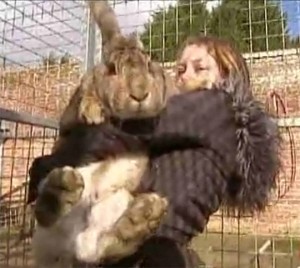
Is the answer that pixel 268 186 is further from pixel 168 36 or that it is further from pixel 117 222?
pixel 168 36

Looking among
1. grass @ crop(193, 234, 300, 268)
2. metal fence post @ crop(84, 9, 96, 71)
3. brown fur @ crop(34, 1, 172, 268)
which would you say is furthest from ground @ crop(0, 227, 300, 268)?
brown fur @ crop(34, 1, 172, 268)

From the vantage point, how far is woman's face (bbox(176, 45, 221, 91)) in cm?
133

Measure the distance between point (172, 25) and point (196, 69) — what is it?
152 cm

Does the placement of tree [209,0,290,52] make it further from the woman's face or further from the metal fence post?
the woman's face

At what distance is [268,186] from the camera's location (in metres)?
1.28

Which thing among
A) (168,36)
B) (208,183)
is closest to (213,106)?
(208,183)

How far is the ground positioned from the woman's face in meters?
0.80

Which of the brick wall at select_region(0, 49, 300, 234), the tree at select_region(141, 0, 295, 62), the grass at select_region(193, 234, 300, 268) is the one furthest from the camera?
the tree at select_region(141, 0, 295, 62)

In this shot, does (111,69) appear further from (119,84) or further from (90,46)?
(90,46)

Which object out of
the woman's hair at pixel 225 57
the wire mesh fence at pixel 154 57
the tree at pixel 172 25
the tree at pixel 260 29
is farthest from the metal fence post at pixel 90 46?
the woman's hair at pixel 225 57

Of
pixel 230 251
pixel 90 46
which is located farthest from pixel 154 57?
pixel 230 251

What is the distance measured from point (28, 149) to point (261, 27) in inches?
47.6

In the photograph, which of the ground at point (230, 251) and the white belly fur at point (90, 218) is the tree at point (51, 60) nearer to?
the ground at point (230, 251)

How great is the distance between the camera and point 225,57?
1396 millimetres
